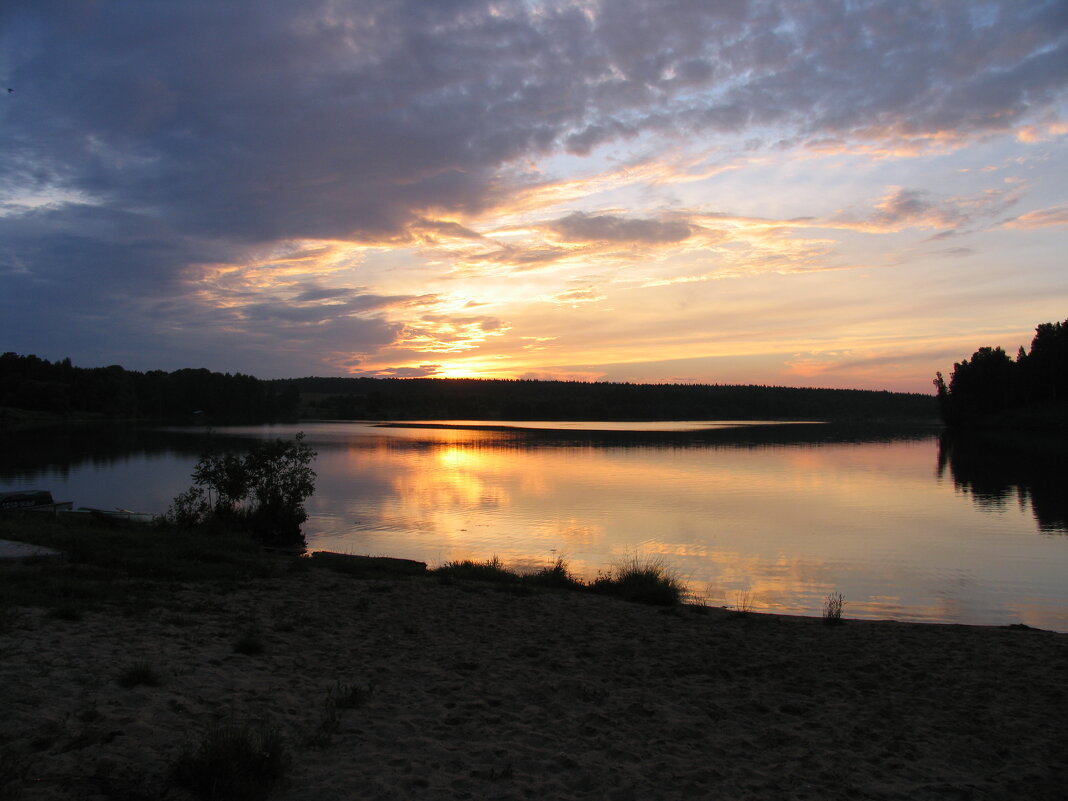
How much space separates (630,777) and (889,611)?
946 cm

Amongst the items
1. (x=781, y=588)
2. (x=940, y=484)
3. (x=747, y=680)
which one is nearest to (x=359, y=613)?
(x=747, y=680)

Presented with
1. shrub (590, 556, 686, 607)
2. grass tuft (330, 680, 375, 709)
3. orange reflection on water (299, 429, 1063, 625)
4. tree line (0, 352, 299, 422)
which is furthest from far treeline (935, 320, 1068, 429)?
tree line (0, 352, 299, 422)

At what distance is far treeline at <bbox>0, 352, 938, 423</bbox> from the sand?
9169 centimetres

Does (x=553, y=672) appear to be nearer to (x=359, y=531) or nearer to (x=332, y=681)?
(x=332, y=681)

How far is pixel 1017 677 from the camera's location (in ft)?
23.2

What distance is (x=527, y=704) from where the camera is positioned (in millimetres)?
5832

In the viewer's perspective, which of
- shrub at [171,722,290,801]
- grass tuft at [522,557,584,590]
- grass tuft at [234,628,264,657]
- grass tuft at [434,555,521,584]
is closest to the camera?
shrub at [171,722,290,801]

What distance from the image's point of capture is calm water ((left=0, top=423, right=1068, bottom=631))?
559 inches

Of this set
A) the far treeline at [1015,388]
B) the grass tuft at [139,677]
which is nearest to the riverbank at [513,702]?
the grass tuft at [139,677]

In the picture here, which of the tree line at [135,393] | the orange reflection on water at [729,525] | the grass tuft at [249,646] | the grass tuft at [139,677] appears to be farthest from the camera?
the tree line at [135,393]

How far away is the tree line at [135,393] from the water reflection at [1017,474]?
83.0 meters

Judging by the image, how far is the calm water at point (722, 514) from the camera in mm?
14195

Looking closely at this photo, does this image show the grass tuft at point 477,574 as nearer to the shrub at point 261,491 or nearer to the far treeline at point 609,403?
the shrub at point 261,491

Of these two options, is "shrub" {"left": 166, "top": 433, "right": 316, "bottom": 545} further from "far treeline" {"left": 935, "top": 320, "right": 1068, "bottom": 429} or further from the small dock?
"far treeline" {"left": 935, "top": 320, "right": 1068, "bottom": 429}
